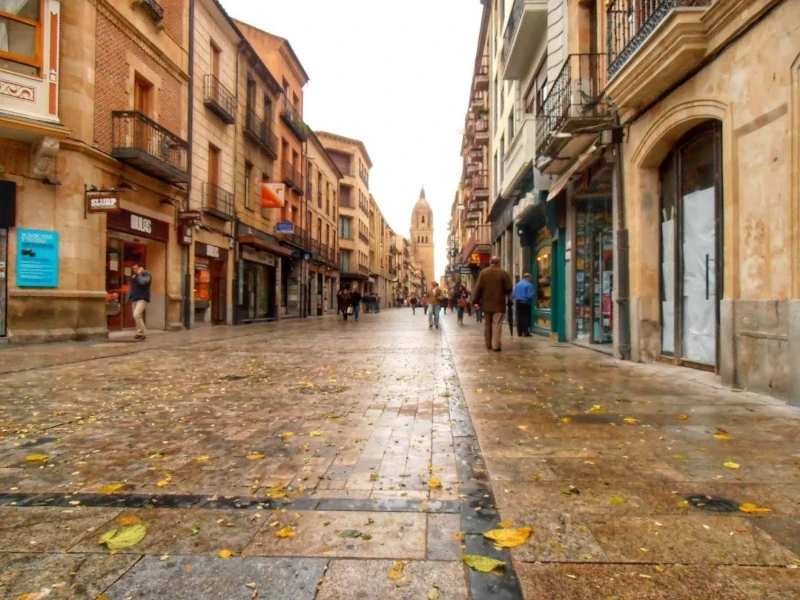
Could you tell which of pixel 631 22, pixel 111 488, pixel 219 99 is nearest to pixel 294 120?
pixel 219 99

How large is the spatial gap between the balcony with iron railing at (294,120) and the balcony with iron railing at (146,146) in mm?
12425

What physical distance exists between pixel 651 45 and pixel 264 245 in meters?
19.9

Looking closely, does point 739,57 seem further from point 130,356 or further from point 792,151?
point 130,356

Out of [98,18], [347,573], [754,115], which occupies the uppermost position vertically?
[98,18]

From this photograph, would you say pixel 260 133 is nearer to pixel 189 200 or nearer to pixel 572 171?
pixel 189 200

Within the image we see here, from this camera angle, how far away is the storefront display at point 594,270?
37.6 feet

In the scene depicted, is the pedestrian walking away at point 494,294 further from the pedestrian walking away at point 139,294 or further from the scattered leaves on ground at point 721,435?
the pedestrian walking away at point 139,294

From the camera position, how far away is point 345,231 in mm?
56188

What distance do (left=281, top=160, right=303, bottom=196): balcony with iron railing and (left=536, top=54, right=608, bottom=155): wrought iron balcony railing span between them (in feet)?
64.4

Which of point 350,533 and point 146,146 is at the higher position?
point 146,146

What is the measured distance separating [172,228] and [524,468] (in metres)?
16.1

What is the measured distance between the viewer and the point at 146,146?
14.8 m

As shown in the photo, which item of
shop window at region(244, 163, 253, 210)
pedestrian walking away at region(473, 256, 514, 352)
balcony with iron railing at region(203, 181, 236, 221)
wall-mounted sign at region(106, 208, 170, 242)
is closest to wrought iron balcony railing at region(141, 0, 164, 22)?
balcony with iron railing at region(203, 181, 236, 221)

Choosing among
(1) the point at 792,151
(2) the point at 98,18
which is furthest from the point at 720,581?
(2) the point at 98,18
